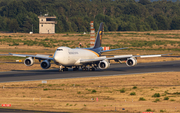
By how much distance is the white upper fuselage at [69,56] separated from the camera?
57750 mm

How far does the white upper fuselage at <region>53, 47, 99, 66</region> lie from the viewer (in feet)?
189

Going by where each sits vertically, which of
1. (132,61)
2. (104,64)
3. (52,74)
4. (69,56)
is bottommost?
(52,74)

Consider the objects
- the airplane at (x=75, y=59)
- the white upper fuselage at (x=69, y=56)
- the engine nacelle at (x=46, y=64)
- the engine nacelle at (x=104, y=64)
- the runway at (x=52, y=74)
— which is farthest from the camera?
the engine nacelle at (x=46, y=64)

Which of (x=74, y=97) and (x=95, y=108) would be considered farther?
(x=74, y=97)

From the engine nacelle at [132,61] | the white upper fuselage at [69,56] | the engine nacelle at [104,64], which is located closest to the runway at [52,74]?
the engine nacelle at [104,64]

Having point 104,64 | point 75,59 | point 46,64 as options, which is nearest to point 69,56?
point 75,59

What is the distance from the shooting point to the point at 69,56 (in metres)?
59.1

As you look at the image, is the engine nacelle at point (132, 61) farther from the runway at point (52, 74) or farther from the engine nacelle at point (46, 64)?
the engine nacelle at point (46, 64)

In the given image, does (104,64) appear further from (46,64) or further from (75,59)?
(46,64)

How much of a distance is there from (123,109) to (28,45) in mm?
122712

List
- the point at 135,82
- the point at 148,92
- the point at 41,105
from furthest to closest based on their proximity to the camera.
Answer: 1. the point at 135,82
2. the point at 148,92
3. the point at 41,105

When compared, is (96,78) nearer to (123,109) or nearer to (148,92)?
(148,92)

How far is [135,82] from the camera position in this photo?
47.2 m

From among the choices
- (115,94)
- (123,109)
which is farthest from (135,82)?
(123,109)
